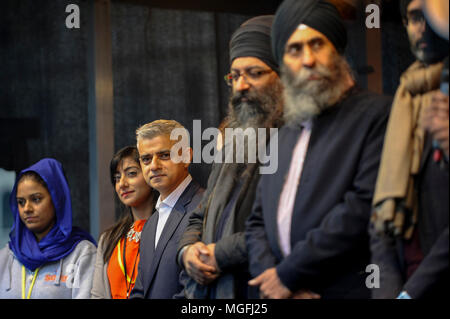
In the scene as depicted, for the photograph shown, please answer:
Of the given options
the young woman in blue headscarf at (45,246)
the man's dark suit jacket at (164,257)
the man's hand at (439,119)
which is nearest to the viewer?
the man's hand at (439,119)

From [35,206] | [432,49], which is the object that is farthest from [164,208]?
[432,49]

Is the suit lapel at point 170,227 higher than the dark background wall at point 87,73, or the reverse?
the dark background wall at point 87,73

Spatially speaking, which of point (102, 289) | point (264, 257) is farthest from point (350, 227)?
point (102, 289)

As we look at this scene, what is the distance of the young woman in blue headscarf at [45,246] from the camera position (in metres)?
4.06

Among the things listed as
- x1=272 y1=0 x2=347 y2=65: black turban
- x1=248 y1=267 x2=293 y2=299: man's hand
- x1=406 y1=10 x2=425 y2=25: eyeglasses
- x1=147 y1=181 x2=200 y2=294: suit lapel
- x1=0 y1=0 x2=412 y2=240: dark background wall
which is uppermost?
x1=0 y1=0 x2=412 y2=240: dark background wall

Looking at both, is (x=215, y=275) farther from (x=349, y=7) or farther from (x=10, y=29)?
(x=10, y=29)

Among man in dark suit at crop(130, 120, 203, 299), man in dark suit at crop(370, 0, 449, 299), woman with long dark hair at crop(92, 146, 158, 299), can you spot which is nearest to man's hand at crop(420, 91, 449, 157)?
man in dark suit at crop(370, 0, 449, 299)

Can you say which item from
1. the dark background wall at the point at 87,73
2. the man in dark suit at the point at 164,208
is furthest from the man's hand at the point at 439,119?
the dark background wall at the point at 87,73

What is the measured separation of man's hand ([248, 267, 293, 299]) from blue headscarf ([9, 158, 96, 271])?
1951mm

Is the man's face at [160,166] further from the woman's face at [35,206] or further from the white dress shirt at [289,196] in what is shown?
the white dress shirt at [289,196]

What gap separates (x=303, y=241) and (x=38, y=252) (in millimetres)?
2237

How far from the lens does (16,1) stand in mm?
5812

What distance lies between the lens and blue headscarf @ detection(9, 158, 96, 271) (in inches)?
163

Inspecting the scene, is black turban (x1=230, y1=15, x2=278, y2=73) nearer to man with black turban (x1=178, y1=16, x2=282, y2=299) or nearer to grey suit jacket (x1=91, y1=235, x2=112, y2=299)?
man with black turban (x1=178, y1=16, x2=282, y2=299)
